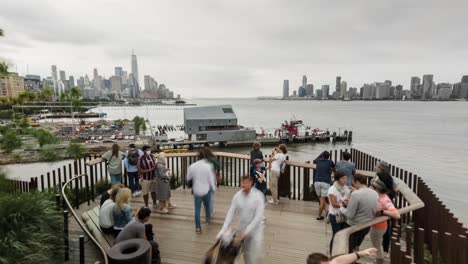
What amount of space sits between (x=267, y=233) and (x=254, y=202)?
217 cm

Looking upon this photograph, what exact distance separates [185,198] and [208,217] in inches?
77.1

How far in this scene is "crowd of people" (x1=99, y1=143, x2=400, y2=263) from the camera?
3.67m

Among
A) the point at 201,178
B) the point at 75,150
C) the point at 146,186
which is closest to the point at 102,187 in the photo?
the point at 75,150

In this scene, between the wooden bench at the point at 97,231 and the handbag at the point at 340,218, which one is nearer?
the wooden bench at the point at 97,231

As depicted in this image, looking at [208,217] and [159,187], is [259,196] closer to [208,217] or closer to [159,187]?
[208,217]

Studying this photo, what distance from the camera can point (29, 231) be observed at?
448 cm

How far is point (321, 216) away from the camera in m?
6.27

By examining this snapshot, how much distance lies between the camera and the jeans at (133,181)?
7593mm

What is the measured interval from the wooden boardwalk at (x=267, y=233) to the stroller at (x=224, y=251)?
153cm

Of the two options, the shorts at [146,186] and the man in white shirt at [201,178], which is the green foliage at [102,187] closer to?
the shorts at [146,186]

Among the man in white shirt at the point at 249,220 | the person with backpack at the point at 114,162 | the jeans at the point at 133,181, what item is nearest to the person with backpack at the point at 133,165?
the jeans at the point at 133,181

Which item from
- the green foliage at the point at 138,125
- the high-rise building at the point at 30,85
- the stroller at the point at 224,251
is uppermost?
the high-rise building at the point at 30,85

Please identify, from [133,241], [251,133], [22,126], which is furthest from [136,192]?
[251,133]

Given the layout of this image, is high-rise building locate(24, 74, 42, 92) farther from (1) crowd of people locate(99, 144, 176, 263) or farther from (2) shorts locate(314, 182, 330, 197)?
(2) shorts locate(314, 182, 330, 197)
